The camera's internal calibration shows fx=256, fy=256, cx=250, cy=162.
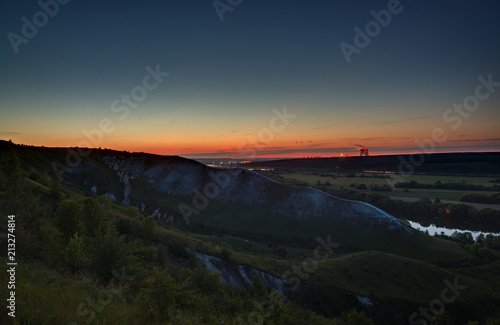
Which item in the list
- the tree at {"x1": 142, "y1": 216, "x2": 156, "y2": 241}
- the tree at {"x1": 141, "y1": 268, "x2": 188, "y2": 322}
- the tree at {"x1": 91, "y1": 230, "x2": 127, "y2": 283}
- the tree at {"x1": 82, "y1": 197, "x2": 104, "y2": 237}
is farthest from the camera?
the tree at {"x1": 142, "y1": 216, "x2": 156, "y2": 241}

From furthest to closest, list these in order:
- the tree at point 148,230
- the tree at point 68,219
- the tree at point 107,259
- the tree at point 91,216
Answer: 1. the tree at point 148,230
2. the tree at point 91,216
3. the tree at point 68,219
4. the tree at point 107,259

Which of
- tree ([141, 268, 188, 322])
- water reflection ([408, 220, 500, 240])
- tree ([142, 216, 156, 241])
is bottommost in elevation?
water reflection ([408, 220, 500, 240])

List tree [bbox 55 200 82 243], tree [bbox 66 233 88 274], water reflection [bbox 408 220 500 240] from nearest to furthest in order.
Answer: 1. tree [bbox 66 233 88 274]
2. tree [bbox 55 200 82 243]
3. water reflection [bbox 408 220 500 240]

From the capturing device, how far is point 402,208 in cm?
13512

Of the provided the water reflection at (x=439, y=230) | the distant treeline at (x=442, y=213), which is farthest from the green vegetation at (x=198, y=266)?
the distant treeline at (x=442, y=213)

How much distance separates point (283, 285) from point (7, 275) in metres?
44.1

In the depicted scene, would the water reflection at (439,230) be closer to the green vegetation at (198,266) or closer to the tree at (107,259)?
the green vegetation at (198,266)

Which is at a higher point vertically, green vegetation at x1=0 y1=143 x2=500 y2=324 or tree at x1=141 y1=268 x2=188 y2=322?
tree at x1=141 y1=268 x2=188 y2=322

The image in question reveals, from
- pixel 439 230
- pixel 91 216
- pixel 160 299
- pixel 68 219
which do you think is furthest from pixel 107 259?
pixel 439 230

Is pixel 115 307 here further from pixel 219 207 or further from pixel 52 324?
pixel 219 207

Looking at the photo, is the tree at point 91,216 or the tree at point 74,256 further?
the tree at point 91,216

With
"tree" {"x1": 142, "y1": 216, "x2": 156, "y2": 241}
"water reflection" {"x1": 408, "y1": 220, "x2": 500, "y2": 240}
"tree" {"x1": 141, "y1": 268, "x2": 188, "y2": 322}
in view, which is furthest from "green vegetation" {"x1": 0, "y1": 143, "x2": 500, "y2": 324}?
"water reflection" {"x1": 408, "y1": 220, "x2": 500, "y2": 240}

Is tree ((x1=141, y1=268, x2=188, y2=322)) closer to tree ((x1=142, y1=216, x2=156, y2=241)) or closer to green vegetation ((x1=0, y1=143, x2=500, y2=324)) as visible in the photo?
green vegetation ((x1=0, y1=143, x2=500, y2=324))

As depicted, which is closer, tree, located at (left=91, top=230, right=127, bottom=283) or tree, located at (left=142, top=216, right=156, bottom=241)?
tree, located at (left=91, top=230, right=127, bottom=283)
